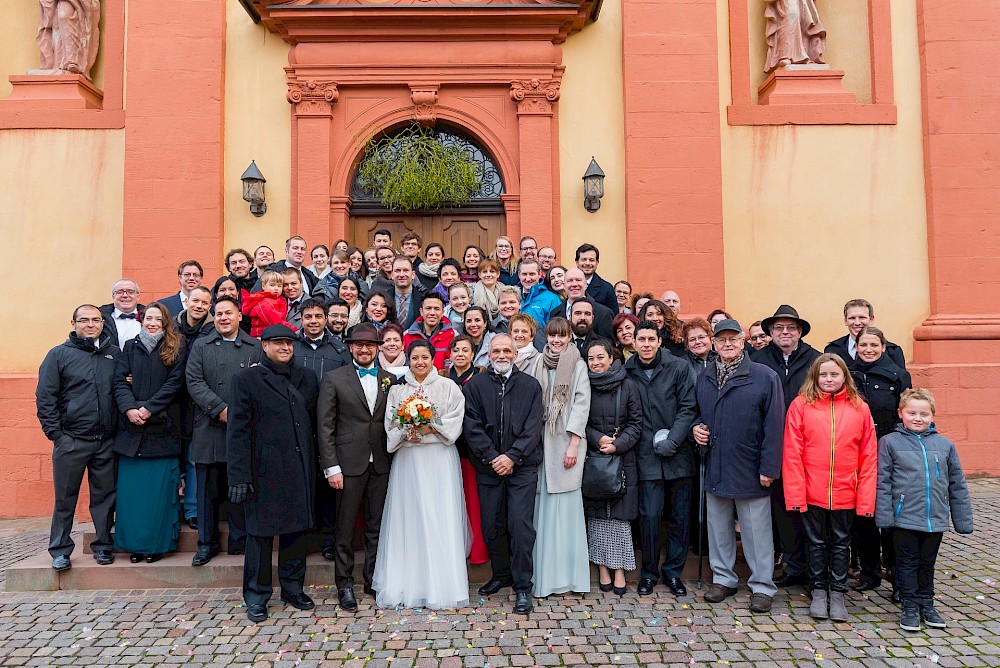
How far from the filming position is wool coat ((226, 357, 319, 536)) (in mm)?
4555

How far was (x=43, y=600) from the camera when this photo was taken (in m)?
5.09

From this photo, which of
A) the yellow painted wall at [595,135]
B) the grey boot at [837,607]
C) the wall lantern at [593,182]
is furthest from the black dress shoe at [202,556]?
the wall lantern at [593,182]

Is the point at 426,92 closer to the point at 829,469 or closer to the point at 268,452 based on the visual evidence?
the point at 268,452

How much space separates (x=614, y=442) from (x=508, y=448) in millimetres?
754

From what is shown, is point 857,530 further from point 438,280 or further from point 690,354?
point 438,280

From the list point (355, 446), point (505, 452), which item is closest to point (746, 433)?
point (505, 452)

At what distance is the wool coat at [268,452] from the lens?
4.55 m

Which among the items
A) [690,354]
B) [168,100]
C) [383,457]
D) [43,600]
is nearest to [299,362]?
[383,457]

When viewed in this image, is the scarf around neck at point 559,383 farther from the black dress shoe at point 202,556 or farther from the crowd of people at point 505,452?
the black dress shoe at point 202,556

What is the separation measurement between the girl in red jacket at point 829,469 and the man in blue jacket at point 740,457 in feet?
0.48

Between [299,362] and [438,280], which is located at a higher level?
[438,280]

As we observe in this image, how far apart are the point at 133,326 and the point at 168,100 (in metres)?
3.66

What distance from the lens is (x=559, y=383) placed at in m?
4.96

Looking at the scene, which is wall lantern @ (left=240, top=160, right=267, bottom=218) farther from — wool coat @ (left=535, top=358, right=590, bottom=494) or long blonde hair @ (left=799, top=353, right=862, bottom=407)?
long blonde hair @ (left=799, top=353, right=862, bottom=407)
